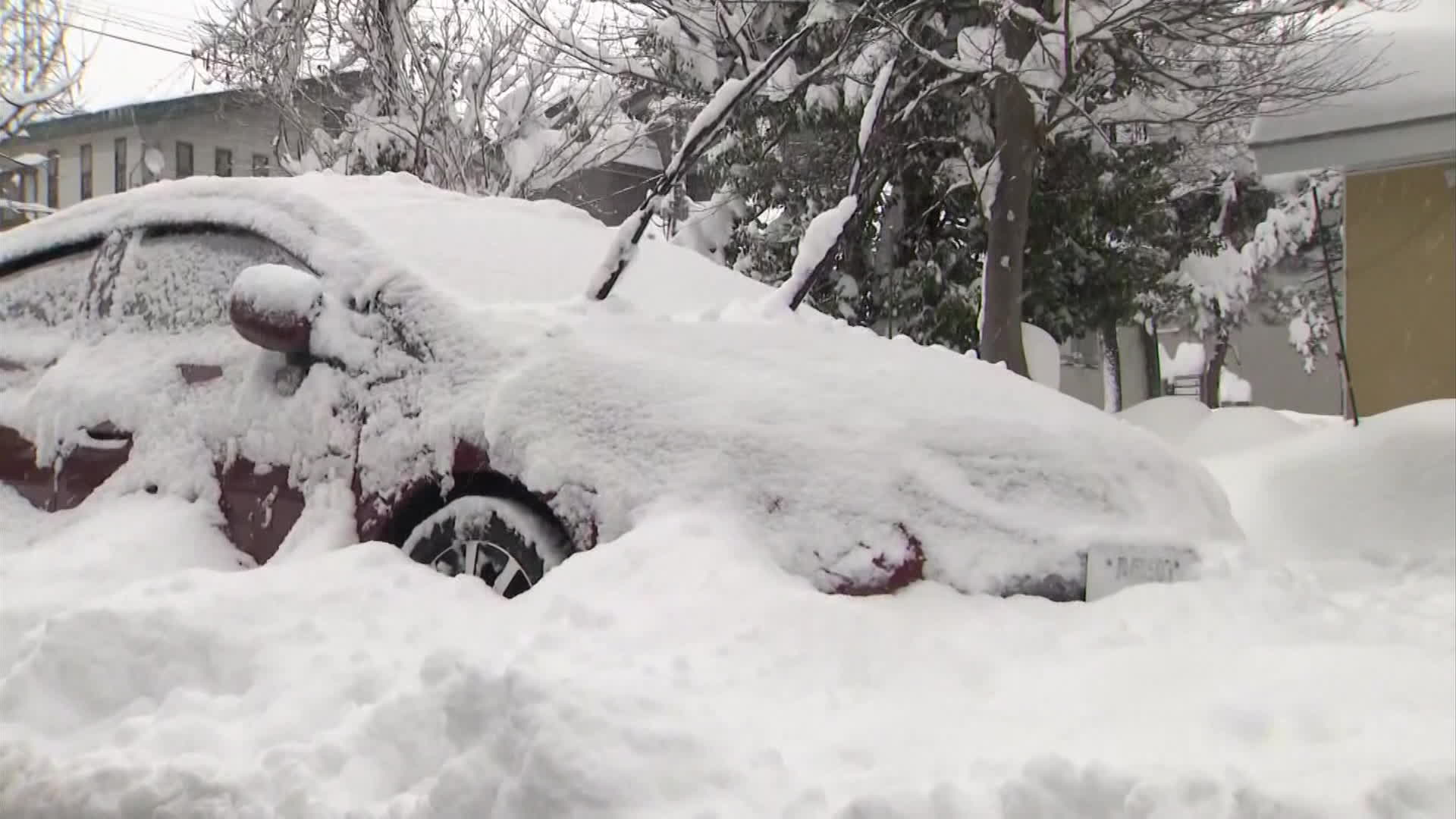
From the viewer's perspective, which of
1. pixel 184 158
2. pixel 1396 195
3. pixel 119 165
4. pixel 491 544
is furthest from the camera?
pixel 119 165

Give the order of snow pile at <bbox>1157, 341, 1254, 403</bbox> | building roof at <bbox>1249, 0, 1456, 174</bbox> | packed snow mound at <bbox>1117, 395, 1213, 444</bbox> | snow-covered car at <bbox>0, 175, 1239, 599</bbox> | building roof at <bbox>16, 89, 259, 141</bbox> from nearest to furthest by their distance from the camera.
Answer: snow-covered car at <bbox>0, 175, 1239, 599</bbox>
building roof at <bbox>1249, 0, 1456, 174</bbox>
packed snow mound at <bbox>1117, 395, 1213, 444</bbox>
building roof at <bbox>16, 89, 259, 141</bbox>
snow pile at <bbox>1157, 341, 1254, 403</bbox>

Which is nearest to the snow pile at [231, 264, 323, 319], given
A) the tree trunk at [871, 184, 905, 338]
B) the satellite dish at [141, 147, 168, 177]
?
the tree trunk at [871, 184, 905, 338]

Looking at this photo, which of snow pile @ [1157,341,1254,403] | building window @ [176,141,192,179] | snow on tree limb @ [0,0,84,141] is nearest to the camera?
snow on tree limb @ [0,0,84,141]

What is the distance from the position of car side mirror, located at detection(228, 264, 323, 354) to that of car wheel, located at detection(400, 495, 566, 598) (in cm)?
74

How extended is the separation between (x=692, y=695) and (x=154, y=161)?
849 inches

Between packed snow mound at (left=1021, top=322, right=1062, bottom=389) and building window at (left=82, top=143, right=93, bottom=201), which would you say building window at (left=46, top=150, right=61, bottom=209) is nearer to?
building window at (left=82, top=143, right=93, bottom=201)

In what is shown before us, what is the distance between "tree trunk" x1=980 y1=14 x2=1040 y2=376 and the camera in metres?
9.44

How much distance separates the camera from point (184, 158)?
21.9 m

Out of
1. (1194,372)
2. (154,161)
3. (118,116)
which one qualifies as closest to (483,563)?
(154,161)

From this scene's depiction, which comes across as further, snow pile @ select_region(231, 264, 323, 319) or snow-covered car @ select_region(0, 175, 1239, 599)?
snow pile @ select_region(231, 264, 323, 319)

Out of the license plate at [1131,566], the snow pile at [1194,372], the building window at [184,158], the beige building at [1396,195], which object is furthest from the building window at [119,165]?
the snow pile at [1194,372]

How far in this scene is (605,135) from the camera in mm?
14875

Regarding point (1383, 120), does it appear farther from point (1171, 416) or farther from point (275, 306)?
point (275, 306)

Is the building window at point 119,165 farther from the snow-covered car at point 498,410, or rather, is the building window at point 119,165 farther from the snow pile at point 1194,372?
the snow pile at point 1194,372
